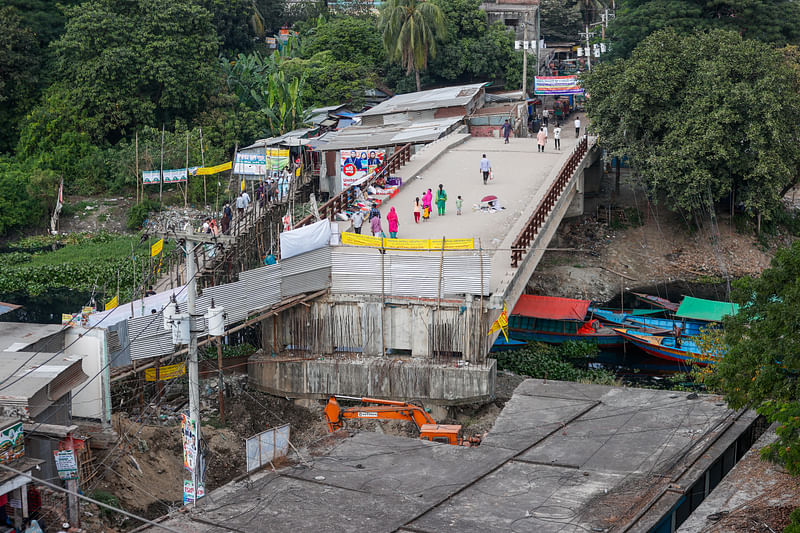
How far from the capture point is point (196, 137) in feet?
189

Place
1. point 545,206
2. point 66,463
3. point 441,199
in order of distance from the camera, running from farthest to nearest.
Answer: point 441,199, point 545,206, point 66,463

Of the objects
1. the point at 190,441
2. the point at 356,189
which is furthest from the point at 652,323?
the point at 190,441

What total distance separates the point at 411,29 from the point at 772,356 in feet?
155

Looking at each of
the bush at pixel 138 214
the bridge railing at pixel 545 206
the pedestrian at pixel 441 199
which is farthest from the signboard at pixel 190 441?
the bush at pixel 138 214

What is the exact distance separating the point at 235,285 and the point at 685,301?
1823 centimetres

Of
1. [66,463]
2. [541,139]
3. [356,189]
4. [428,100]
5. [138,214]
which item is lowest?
[66,463]

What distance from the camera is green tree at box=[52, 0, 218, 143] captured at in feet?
187

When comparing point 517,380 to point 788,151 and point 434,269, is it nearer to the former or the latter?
point 434,269

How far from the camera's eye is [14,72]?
2354 inches

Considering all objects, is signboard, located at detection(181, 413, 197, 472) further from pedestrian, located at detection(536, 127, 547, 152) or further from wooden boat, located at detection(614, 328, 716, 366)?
pedestrian, located at detection(536, 127, 547, 152)

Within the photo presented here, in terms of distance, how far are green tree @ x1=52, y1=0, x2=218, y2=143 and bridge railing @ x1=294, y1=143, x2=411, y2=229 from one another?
1654cm

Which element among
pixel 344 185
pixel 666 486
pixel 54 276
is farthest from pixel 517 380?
pixel 54 276

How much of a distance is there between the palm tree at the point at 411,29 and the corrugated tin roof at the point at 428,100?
16.4ft

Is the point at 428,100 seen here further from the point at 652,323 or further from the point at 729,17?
the point at 652,323
